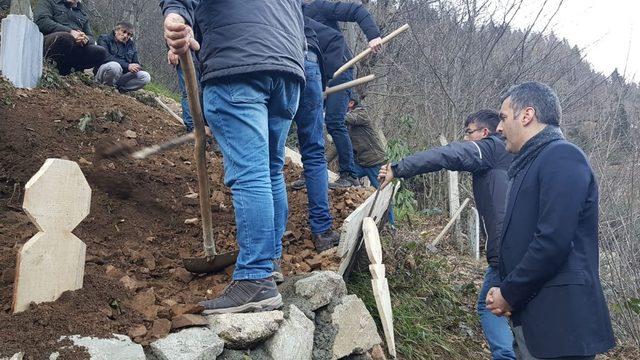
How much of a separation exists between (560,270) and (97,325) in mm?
1866

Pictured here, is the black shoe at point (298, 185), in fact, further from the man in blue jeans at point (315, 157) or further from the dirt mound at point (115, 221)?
the man in blue jeans at point (315, 157)

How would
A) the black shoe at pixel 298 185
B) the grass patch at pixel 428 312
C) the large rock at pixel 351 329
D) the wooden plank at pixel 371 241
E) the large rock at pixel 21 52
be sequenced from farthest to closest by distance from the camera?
the large rock at pixel 21 52, the black shoe at pixel 298 185, the grass patch at pixel 428 312, the wooden plank at pixel 371 241, the large rock at pixel 351 329

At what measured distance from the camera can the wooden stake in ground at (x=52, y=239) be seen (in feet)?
6.63

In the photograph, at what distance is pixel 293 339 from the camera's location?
253cm

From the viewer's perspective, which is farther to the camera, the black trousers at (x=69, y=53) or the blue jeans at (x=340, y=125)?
the black trousers at (x=69, y=53)

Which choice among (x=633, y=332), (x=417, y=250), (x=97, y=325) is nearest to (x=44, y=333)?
(x=97, y=325)

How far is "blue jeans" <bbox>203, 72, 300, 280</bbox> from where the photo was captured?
2.39 m

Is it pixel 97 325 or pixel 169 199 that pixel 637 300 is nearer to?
pixel 169 199

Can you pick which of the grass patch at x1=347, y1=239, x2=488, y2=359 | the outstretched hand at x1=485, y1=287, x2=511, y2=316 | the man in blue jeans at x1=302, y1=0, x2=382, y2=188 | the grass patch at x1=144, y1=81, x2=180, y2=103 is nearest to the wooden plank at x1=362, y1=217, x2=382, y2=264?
the grass patch at x1=347, y1=239, x2=488, y2=359

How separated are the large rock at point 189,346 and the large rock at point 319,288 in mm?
682

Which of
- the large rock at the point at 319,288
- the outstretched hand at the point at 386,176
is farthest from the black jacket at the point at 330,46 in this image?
the large rock at the point at 319,288

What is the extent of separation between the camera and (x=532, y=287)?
2.29 m

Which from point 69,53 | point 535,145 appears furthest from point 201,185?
point 69,53

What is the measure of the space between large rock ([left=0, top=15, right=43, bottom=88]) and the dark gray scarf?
16.2ft
